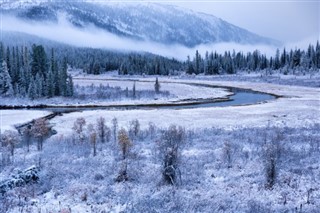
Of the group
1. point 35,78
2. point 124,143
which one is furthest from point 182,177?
point 35,78

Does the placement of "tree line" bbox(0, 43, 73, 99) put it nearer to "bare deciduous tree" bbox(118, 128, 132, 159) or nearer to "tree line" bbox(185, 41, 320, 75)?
"bare deciduous tree" bbox(118, 128, 132, 159)

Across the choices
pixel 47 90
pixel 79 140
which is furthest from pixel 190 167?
pixel 47 90

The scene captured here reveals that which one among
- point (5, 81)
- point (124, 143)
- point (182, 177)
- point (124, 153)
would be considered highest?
point (5, 81)

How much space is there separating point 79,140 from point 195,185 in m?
13.0

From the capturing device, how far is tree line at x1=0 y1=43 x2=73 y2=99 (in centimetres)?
6969

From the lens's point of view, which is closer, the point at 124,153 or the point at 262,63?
the point at 124,153

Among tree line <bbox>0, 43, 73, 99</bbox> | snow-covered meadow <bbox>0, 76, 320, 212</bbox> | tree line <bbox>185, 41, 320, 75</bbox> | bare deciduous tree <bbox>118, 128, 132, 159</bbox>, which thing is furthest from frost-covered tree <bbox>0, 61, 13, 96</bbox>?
tree line <bbox>185, 41, 320, 75</bbox>

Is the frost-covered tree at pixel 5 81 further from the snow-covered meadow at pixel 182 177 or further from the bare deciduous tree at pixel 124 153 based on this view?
the bare deciduous tree at pixel 124 153

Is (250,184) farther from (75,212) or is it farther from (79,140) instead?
(79,140)

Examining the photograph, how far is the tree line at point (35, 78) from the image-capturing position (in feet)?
229

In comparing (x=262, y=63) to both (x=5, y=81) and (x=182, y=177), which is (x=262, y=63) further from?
(x=182, y=177)

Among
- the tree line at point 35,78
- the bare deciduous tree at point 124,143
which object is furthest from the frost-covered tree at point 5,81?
the bare deciduous tree at point 124,143

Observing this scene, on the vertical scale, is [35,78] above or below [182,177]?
above

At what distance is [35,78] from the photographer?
7456cm
